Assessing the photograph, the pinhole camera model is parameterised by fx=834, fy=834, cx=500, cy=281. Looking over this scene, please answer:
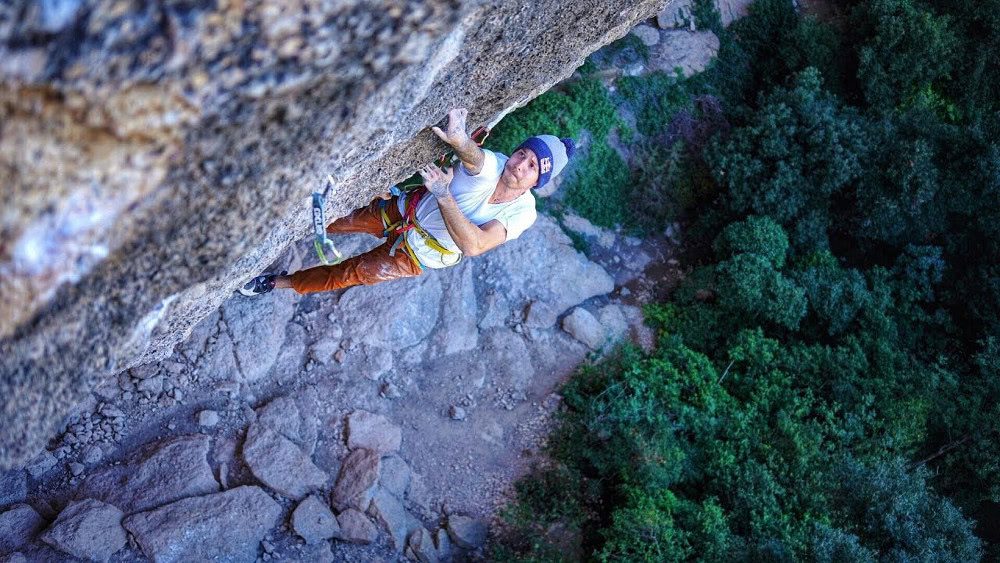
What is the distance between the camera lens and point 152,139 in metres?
3.17

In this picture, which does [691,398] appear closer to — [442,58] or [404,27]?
[442,58]

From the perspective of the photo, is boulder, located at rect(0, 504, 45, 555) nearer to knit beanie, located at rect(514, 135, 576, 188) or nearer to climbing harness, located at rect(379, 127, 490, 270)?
climbing harness, located at rect(379, 127, 490, 270)

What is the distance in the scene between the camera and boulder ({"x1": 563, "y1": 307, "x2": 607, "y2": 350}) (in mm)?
11219

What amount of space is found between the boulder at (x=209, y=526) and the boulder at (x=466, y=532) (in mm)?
2001

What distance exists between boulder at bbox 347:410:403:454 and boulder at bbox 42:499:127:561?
8.22 feet

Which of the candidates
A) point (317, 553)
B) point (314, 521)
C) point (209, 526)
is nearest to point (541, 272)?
point (314, 521)

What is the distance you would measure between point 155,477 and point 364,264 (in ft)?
9.19

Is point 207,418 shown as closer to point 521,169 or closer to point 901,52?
point 521,169

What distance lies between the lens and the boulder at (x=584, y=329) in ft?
36.8

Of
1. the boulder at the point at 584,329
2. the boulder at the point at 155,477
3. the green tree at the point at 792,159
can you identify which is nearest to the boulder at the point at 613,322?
the boulder at the point at 584,329

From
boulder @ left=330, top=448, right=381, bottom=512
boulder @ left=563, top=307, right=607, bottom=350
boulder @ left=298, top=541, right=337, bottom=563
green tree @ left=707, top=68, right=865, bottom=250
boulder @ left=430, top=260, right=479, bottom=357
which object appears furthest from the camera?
Answer: green tree @ left=707, top=68, right=865, bottom=250

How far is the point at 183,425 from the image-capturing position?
27.2 ft

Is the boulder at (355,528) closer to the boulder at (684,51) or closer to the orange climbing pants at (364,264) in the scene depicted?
the orange climbing pants at (364,264)

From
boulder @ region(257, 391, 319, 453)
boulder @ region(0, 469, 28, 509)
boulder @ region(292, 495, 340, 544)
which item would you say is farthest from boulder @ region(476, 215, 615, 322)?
boulder @ region(0, 469, 28, 509)
